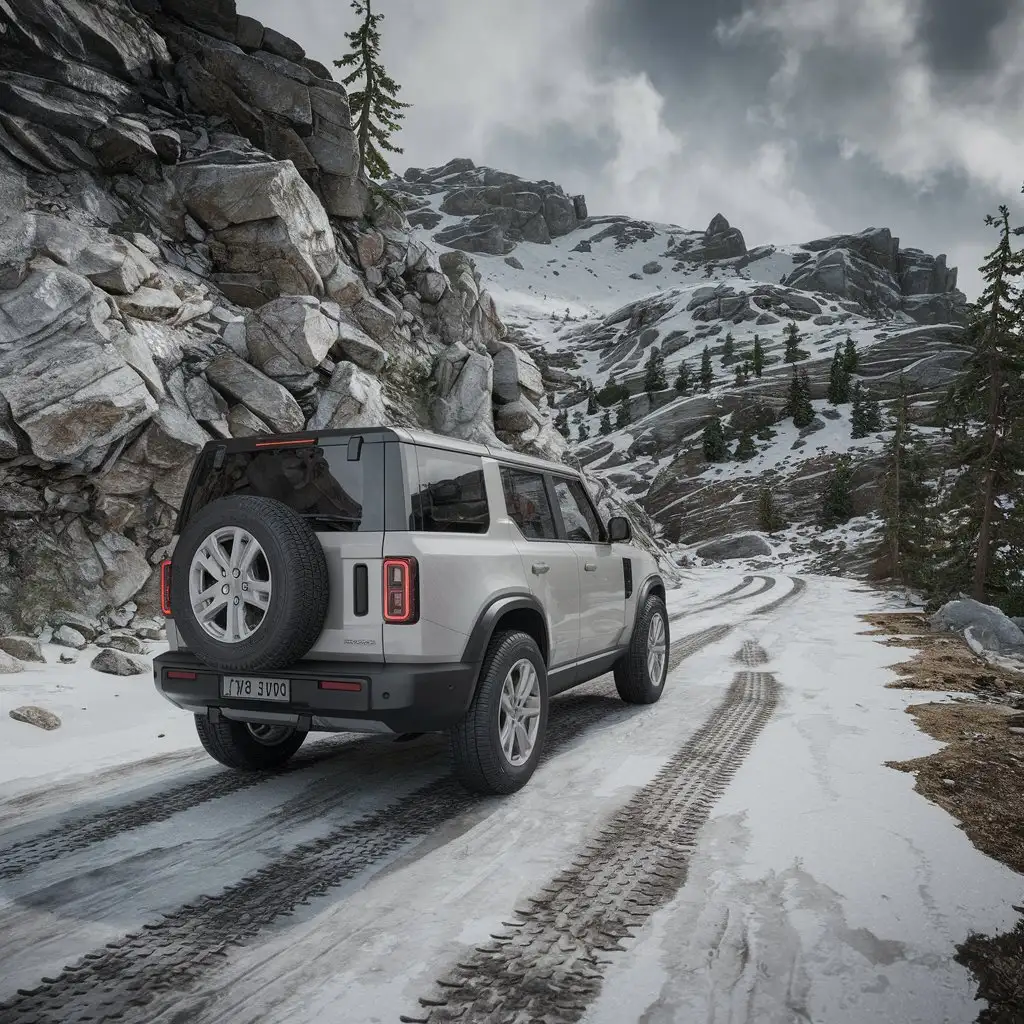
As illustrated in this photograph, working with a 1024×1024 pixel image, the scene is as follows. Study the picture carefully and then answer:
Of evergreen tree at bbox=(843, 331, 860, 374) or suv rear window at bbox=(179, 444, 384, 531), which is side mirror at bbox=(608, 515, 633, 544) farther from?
evergreen tree at bbox=(843, 331, 860, 374)

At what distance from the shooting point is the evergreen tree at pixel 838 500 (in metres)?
51.4

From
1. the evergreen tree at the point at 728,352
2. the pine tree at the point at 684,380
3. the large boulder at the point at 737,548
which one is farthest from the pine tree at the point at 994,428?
the evergreen tree at the point at 728,352

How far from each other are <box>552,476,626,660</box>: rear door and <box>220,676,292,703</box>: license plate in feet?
7.80

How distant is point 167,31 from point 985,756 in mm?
21795

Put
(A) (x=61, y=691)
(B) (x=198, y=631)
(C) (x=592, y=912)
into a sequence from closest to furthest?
(C) (x=592, y=912), (B) (x=198, y=631), (A) (x=61, y=691)

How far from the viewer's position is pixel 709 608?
16938 millimetres

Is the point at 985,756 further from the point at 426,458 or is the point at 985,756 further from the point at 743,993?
the point at 426,458

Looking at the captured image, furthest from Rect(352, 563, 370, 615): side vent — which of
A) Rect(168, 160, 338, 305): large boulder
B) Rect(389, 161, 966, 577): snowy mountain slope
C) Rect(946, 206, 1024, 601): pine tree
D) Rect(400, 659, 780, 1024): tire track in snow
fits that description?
Rect(389, 161, 966, 577): snowy mountain slope

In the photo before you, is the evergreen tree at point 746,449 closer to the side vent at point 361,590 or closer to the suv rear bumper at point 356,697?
the suv rear bumper at point 356,697

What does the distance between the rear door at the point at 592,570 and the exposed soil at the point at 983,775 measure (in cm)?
221

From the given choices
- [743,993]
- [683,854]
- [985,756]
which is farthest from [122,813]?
[985,756]

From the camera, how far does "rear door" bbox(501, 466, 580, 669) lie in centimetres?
458

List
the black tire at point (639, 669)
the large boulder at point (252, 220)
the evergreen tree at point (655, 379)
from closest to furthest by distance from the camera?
the black tire at point (639, 669) < the large boulder at point (252, 220) < the evergreen tree at point (655, 379)

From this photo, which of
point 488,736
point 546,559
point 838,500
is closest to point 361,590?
point 488,736
